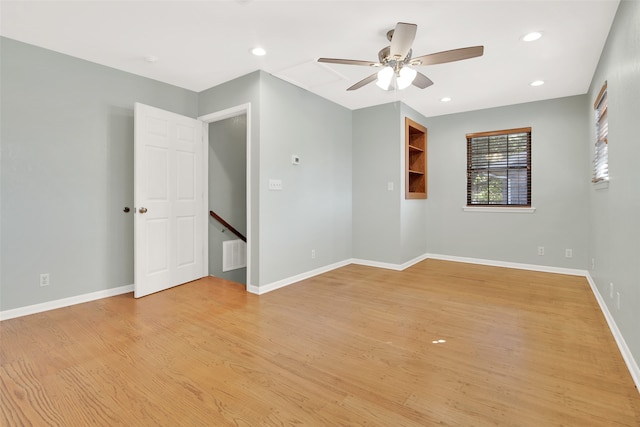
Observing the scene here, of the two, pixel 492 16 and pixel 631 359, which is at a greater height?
pixel 492 16

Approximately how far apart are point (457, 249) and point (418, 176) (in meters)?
1.42

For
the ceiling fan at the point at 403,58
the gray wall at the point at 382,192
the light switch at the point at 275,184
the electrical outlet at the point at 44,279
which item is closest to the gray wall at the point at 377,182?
the gray wall at the point at 382,192

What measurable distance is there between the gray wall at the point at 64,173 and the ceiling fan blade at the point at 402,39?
117 inches

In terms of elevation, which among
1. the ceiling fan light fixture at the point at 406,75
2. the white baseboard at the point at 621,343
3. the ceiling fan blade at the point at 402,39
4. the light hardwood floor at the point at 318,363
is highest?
the ceiling fan blade at the point at 402,39

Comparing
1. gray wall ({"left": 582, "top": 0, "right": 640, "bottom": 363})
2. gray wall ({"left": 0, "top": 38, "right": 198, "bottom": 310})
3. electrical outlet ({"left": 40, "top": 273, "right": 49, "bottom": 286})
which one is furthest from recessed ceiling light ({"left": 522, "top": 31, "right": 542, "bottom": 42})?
electrical outlet ({"left": 40, "top": 273, "right": 49, "bottom": 286})

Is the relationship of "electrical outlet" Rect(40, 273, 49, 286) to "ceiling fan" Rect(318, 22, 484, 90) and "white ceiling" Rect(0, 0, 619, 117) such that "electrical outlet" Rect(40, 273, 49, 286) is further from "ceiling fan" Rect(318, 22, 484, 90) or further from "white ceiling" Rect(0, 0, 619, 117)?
"ceiling fan" Rect(318, 22, 484, 90)

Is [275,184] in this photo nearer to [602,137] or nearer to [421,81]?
[421,81]

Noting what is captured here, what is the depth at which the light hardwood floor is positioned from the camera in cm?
165

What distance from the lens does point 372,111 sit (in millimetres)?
5059

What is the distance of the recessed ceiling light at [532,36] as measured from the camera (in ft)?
8.98

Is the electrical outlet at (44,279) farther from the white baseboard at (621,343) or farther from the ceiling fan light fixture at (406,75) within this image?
the white baseboard at (621,343)

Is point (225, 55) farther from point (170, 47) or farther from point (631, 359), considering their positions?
point (631, 359)

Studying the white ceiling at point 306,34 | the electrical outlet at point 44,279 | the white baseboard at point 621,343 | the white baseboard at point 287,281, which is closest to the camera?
the white baseboard at point 621,343

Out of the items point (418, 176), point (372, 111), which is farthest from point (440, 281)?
point (372, 111)
